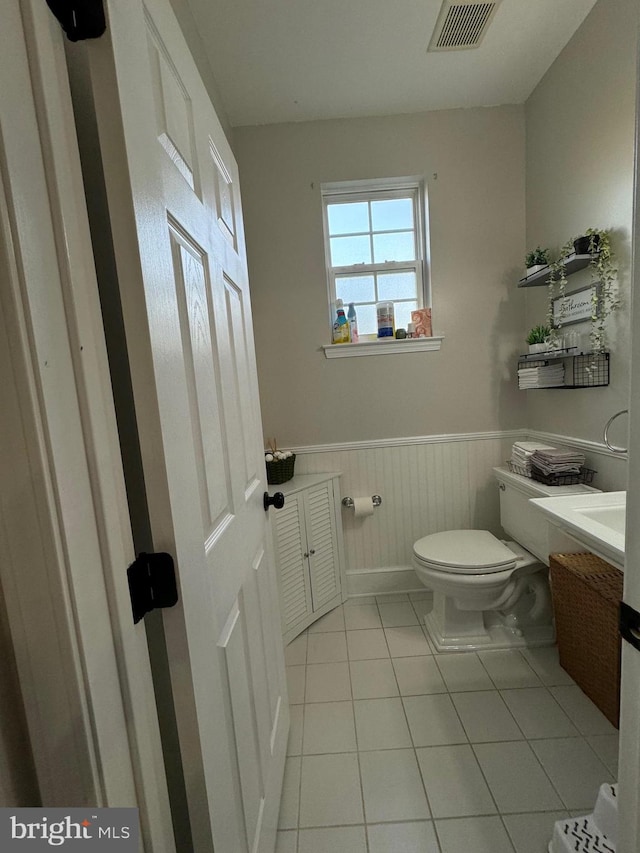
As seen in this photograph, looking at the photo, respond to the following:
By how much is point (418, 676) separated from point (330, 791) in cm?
60

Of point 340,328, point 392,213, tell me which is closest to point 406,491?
point 340,328

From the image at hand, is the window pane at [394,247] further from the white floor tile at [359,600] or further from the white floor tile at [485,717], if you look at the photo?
the white floor tile at [485,717]

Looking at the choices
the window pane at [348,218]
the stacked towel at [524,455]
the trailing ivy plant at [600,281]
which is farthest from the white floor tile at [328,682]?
the window pane at [348,218]

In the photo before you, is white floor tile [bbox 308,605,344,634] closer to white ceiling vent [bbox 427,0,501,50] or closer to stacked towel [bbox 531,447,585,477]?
stacked towel [bbox 531,447,585,477]

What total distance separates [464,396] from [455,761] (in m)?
1.64

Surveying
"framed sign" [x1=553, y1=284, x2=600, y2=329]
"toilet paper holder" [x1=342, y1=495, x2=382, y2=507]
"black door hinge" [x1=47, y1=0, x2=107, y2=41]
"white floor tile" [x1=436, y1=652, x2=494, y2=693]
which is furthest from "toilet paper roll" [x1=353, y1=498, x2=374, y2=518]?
"black door hinge" [x1=47, y1=0, x2=107, y2=41]

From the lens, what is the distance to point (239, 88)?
1771 mm

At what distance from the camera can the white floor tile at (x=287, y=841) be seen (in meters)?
1.06

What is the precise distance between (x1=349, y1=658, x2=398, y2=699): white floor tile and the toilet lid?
1.64 feet

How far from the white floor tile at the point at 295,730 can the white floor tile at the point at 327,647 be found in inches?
10.4

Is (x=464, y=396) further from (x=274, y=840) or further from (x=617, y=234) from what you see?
(x=274, y=840)

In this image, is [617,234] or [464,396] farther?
[464,396]

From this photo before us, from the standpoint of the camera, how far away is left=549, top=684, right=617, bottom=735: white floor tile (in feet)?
4.42

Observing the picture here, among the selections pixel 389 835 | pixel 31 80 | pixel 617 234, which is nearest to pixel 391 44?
pixel 617 234
